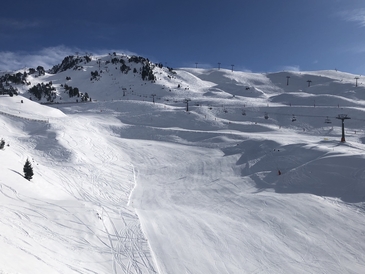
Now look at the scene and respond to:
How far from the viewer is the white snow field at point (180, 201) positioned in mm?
11758

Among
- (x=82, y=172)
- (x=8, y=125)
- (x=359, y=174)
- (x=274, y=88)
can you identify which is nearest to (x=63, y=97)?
(x=8, y=125)

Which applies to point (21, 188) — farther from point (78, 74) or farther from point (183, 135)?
point (78, 74)

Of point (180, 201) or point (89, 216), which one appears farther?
point (180, 201)

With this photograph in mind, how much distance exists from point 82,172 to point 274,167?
1788 centimetres

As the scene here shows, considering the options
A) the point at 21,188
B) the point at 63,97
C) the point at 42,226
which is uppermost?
the point at 63,97

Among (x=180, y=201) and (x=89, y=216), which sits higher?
(x=89, y=216)

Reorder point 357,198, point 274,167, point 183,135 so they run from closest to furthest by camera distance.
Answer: point 357,198 < point 274,167 < point 183,135

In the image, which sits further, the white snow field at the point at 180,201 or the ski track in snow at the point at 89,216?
the white snow field at the point at 180,201

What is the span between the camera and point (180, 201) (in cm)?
1945

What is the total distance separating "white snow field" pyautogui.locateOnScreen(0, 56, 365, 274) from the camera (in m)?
11.8

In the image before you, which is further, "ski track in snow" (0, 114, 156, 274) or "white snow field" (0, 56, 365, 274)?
"white snow field" (0, 56, 365, 274)

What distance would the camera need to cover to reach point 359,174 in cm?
1922

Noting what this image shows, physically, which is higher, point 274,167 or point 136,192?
point 274,167

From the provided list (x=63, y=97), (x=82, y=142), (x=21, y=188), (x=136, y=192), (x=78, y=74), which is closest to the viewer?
(x=21, y=188)
